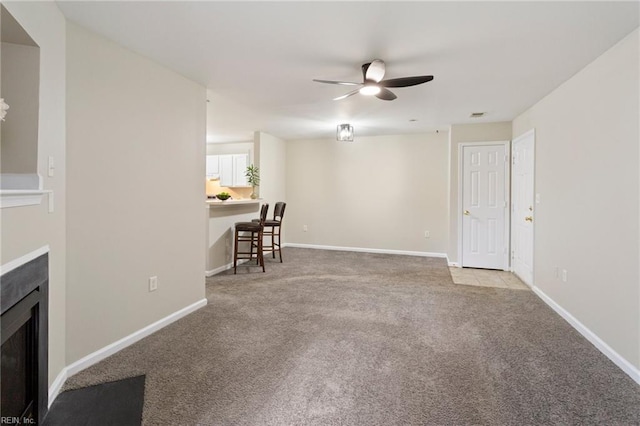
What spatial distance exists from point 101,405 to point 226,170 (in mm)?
5790

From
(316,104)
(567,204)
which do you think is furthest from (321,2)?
(567,204)

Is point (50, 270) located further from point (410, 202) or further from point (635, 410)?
point (410, 202)

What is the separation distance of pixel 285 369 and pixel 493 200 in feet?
14.1

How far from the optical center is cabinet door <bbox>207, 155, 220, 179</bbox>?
23.5ft

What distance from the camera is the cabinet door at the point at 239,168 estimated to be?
6.96 metres

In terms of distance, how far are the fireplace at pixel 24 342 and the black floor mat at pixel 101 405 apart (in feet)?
0.35

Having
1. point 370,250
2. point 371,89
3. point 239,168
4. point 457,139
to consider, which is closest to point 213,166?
point 239,168

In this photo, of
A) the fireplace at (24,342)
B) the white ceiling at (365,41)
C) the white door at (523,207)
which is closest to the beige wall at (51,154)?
the fireplace at (24,342)

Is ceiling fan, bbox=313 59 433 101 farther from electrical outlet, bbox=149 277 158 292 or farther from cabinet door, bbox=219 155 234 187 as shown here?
cabinet door, bbox=219 155 234 187

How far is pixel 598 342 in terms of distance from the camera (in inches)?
95.7

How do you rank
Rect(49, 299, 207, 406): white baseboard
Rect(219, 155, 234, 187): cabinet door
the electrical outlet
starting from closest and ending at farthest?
Rect(49, 299, 207, 406): white baseboard
the electrical outlet
Rect(219, 155, 234, 187): cabinet door

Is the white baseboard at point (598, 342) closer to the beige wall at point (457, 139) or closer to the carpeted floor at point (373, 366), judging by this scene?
the carpeted floor at point (373, 366)

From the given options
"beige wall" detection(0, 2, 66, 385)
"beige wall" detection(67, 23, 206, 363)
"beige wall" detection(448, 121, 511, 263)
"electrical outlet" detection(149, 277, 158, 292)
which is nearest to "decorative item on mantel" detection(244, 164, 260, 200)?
"beige wall" detection(67, 23, 206, 363)

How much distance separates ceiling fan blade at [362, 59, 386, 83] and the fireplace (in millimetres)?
2542
